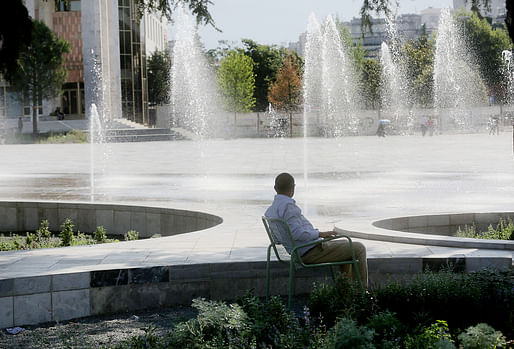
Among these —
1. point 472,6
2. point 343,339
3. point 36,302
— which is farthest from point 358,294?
point 472,6

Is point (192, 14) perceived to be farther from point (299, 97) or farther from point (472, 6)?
point (299, 97)

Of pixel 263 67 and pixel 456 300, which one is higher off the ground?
pixel 263 67

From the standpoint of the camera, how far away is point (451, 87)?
226 ft

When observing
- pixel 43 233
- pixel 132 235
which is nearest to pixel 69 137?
pixel 43 233

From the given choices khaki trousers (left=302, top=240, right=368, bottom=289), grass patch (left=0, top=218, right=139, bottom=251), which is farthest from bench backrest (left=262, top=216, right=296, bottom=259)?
grass patch (left=0, top=218, right=139, bottom=251)

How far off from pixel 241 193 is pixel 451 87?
186ft

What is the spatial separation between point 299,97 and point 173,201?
60719 mm

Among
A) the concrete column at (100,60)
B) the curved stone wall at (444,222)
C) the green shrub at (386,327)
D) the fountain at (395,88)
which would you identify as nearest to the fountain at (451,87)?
the fountain at (395,88)

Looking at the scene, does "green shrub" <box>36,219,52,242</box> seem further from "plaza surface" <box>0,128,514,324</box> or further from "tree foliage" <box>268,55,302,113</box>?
"tree foliage" <box>268,55,302,113</box>

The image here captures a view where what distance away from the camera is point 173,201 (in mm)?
14117

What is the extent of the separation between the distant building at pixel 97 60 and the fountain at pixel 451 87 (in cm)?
2511

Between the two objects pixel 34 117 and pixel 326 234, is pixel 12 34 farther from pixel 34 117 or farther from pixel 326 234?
pixel 34 117

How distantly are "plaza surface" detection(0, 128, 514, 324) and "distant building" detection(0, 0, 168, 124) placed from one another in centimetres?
3260

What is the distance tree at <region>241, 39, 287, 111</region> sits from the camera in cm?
8344
